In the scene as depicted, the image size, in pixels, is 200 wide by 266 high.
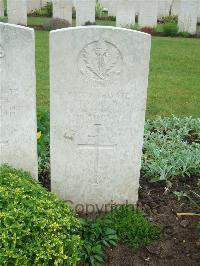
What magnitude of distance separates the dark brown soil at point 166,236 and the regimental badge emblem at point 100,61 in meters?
1.33

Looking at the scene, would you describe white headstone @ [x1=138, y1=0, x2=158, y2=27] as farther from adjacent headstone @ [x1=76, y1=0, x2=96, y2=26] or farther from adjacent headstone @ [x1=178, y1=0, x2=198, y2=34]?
adjacent headstone @ [x1=76, y1=0, x2=96, y2=26]

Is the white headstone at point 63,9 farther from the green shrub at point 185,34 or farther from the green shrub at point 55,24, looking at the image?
the green shrub at point 185,34

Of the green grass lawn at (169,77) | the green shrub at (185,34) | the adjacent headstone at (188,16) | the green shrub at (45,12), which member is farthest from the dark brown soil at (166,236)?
the green shrub at (45,12)

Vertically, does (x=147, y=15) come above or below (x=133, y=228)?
above

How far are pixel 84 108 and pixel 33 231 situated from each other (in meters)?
1.23

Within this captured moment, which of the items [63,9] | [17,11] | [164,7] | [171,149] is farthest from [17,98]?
[164,7]

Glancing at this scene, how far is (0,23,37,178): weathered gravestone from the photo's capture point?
3.72m

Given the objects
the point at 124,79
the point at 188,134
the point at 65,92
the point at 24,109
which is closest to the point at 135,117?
the point at 124,79

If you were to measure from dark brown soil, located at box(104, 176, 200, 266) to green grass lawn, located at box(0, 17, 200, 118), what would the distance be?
271 centimetres

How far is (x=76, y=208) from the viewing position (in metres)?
4.30

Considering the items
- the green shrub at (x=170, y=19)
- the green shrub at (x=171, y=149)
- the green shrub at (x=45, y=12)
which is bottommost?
the green shrub at (x=171, y=149)

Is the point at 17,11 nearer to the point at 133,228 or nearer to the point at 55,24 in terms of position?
the point at 55,24

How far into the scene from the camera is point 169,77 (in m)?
9.66

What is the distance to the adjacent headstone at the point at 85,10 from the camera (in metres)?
15.4
